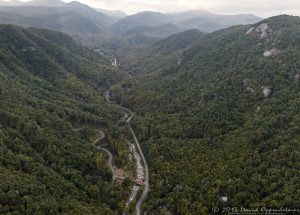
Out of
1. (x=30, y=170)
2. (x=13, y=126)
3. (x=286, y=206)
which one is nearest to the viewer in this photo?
(x=286, y=206)

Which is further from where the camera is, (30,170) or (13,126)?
(13,126)

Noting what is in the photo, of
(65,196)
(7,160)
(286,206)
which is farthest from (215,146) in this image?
(7,160)

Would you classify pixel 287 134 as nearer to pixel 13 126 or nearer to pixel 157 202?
pixel 157 202

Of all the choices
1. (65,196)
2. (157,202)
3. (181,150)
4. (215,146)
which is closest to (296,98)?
(215,146)

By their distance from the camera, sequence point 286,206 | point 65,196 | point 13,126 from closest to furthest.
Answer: point 286,206
point 65,196
point 13,126

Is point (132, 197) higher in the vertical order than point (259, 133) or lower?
lower

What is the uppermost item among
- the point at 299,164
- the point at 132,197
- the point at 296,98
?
the point at 296,98

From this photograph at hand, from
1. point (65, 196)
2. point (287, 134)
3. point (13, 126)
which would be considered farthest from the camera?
point (13, 126)

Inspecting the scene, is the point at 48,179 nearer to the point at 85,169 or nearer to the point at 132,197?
the point at 85,169

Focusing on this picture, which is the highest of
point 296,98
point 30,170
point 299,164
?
point 296,98
